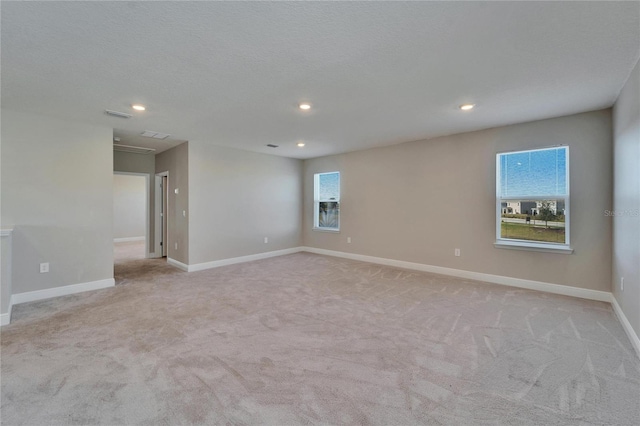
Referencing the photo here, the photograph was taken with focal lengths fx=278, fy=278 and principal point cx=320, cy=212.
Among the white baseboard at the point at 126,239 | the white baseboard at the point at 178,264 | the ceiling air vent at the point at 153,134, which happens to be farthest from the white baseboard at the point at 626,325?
the white baseboard at the point at 126,239

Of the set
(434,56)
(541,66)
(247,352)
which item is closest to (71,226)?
(247,352)

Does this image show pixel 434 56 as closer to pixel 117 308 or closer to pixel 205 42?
pixel 205 42

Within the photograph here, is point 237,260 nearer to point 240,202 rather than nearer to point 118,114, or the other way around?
point 240,202

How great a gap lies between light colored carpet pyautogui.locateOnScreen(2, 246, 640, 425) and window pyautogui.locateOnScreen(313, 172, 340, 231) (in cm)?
318

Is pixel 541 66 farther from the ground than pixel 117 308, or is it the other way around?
pixel 541 66

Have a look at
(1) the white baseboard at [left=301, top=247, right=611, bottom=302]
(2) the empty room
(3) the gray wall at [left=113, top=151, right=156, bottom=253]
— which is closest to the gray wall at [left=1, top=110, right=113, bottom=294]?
(2) the empty room

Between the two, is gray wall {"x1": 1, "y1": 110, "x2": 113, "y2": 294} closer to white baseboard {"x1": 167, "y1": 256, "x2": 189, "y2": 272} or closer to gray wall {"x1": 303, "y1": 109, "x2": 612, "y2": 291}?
white baseboard {"x1": 167, "y1": 256, "x2": 189, "y2": 272}

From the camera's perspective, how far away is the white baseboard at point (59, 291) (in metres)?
3.61

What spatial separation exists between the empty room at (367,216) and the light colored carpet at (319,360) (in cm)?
2

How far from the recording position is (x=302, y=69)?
2.50 meters

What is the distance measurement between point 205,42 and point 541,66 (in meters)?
2.84

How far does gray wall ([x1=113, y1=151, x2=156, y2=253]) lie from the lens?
6152mm

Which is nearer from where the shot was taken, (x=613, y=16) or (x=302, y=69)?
(x=613, y=16)

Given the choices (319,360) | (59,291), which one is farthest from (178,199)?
(319,360)
